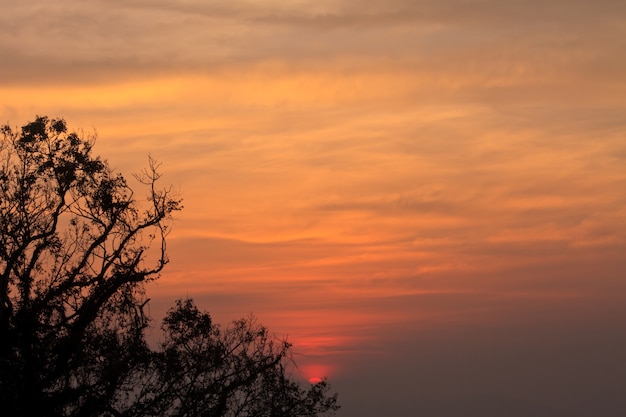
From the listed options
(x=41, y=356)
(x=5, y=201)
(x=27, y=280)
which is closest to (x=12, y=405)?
(x=41, y=356)

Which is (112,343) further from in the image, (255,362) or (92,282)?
(255,362)

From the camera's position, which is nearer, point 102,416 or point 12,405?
point 12,405

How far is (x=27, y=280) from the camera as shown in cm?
3089

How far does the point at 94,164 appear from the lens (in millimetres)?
32406

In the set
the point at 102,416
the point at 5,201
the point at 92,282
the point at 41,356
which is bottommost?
the point at 102,416

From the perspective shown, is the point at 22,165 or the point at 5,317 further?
the point at 22,165

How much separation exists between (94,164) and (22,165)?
2.20 m

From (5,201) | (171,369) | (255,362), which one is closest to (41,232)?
(5,201)

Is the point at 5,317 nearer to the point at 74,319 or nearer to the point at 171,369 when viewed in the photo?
the point at 74,319

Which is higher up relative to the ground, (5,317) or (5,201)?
(5,201)

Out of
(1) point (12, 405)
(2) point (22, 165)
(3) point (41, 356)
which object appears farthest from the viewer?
(2) point (22, 165)

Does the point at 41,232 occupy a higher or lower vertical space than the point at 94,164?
lower

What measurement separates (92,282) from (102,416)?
13.5 feet

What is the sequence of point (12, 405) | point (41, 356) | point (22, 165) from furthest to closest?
point (22, 165) → point (41, 356) → point (12, 405)
